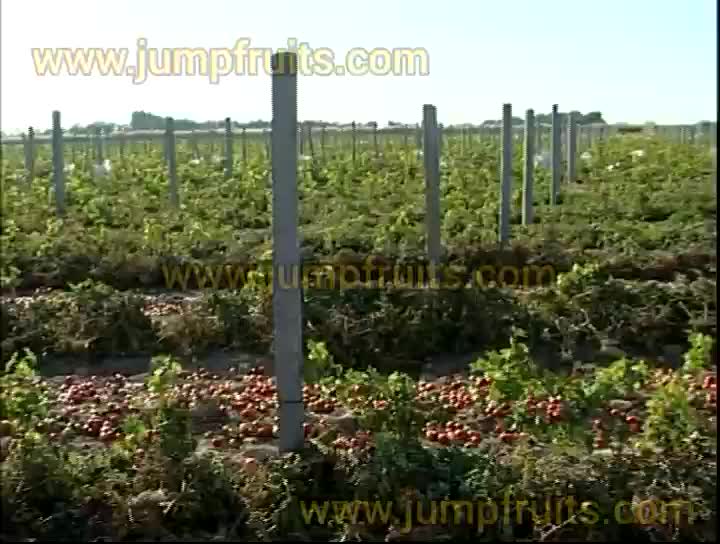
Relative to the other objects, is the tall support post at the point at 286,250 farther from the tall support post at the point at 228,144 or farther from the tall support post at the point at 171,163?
the tall support post at the point at 228,144

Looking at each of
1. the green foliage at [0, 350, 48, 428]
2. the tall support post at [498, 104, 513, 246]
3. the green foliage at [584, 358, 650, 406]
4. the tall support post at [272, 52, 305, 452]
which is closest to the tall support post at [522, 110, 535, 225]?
the tall support post at [498, 104, 513, 246]

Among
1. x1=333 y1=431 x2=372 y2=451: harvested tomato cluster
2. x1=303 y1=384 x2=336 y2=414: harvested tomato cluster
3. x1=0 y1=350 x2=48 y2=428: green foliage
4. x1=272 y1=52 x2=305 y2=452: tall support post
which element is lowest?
x1=303 y1=384 x2=336 y2=414: harvested tomato cluster

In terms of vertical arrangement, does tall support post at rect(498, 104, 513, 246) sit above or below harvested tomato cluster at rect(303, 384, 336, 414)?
above

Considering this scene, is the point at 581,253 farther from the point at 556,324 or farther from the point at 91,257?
the point at 91,257

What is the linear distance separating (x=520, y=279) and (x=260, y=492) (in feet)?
18.8

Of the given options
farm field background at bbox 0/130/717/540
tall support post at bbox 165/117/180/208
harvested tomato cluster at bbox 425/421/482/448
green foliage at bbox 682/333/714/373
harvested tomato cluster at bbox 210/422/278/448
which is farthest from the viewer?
tall support post at bbox 165/117/180/208

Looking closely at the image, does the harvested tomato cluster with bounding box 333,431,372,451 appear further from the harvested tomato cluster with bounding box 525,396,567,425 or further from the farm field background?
the harvested tomato cluster with bounding box 525,396,567,425

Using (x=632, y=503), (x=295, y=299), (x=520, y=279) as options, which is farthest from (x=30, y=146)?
(x=632, y=503)

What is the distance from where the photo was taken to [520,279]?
931 cm

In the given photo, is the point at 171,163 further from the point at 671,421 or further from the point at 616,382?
the point at 671,421

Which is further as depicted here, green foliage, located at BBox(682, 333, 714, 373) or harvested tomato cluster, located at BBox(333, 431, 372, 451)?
green foliage, located at BBox(682, 333, 714, 373)

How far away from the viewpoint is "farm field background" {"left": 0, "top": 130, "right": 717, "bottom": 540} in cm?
399

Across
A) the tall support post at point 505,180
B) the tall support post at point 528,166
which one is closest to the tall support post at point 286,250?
the tall support post at point 505,180

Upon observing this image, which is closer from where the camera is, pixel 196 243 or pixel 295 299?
pixel 295 299
